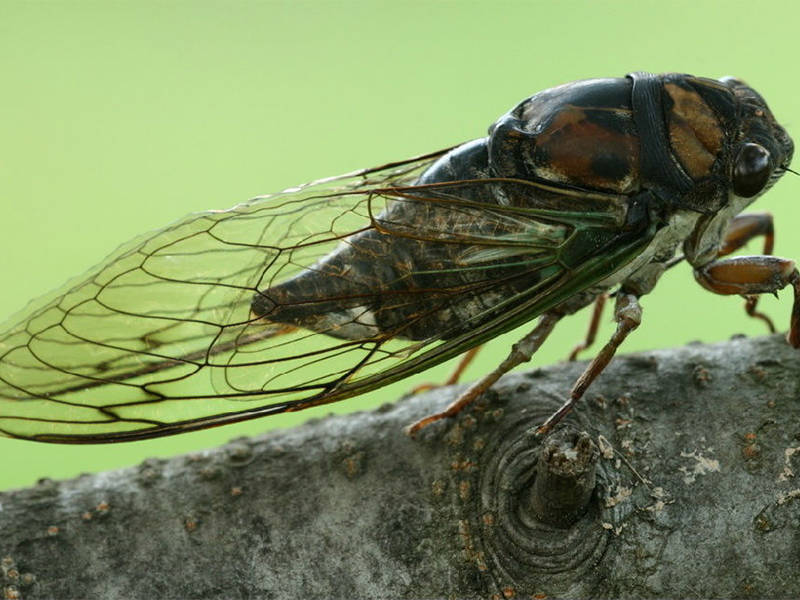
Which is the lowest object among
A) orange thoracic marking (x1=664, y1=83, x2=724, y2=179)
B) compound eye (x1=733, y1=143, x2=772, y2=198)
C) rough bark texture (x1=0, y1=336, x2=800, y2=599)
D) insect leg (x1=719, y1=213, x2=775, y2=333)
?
rough bark texture (x1=0, y1=336, x2=800, y2=599)

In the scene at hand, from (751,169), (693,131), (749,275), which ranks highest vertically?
(693,131)

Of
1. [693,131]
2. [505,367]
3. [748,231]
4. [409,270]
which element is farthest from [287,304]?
[748,231]

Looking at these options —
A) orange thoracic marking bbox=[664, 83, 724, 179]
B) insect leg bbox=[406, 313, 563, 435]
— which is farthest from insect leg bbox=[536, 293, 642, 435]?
orange thoracic marking bbox=[664, 83, 724, 179]

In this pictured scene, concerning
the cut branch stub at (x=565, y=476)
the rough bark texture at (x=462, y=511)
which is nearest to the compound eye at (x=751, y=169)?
the rough bark texture at (x=462, y=511)

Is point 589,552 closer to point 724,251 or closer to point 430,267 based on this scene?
point 430,267

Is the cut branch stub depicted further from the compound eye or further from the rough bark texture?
the compound eye

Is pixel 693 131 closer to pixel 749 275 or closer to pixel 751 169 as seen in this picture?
pixel 751 169

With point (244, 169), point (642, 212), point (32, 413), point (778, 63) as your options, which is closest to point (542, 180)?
point (642, 212)
